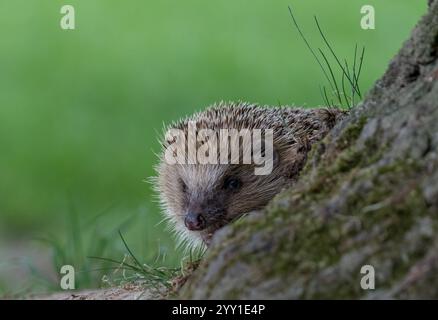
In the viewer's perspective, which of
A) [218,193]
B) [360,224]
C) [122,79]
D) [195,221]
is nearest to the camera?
[360,224]

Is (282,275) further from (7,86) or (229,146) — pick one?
(7,86)

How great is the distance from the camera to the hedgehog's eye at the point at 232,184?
4859mm

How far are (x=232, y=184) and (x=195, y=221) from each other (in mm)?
422

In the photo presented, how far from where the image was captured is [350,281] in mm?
2900

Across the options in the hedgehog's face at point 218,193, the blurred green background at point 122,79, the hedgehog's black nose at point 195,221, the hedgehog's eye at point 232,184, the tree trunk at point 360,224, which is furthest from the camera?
the blurred green background at point 122,79

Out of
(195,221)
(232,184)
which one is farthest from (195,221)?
(232,184)

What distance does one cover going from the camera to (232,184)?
4875 mm

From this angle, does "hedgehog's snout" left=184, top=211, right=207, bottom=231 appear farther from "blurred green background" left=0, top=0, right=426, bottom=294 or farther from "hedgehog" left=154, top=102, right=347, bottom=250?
"blurred green background" left=0, top=0, right=426, bottom=294

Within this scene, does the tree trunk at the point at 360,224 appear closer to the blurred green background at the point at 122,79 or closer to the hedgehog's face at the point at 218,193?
the hedgehog's face at the point at 218,193

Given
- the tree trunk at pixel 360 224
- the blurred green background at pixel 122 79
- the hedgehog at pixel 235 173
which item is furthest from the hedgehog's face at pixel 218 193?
the blurred green background at pixel 122 79

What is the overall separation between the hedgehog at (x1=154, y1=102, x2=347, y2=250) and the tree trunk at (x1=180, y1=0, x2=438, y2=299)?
1.26m

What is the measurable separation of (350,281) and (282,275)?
9.0 inches

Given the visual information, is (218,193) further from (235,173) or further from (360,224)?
(360,224)

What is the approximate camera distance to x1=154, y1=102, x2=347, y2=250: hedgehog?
4715mm
